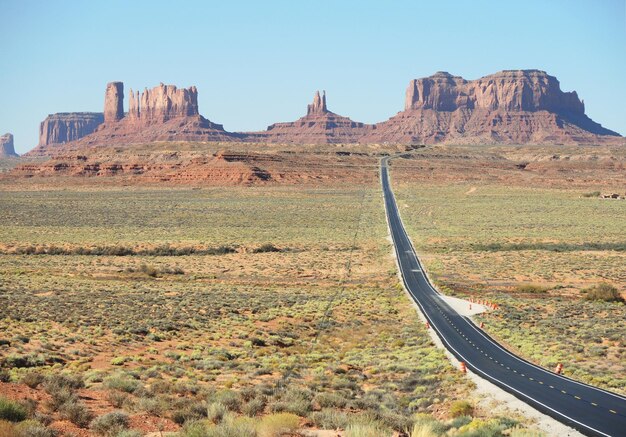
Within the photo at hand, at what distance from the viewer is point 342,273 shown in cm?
5594

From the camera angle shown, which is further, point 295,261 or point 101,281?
point 295,261

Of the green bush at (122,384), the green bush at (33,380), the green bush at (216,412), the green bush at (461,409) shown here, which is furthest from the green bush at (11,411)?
the green bush at (461,409)

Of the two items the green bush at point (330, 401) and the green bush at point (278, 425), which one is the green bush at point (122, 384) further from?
the green bush at point (330, 401)

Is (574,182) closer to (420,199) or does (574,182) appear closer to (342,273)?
(420,199)

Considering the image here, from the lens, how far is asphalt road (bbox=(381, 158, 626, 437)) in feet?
63.9

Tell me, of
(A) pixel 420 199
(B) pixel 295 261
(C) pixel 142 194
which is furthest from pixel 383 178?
(B) pixel 295 261

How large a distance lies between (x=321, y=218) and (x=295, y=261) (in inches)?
1421

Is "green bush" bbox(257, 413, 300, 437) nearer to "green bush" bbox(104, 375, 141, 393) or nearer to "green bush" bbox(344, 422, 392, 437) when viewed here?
"green bush" bbox(344, 422, 392, 437)

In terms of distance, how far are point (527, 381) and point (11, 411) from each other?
661 inches

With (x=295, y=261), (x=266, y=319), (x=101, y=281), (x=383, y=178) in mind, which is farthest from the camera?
(x=383, y=178)

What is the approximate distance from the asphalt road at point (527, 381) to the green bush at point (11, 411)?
44.6ft

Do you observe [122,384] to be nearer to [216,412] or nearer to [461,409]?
[216,412]

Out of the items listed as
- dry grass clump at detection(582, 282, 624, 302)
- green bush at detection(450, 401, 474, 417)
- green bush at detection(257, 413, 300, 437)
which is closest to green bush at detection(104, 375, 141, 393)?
green bush at detection(257, 413, 300, 437)

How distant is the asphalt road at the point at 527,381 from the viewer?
19.5 meters
